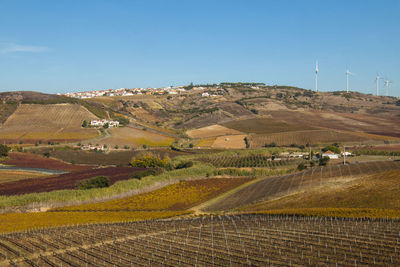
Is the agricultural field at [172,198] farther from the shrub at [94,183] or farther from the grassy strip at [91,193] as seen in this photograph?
the shrub at [94,183]

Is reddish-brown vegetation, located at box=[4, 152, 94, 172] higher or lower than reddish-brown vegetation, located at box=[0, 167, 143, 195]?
higher

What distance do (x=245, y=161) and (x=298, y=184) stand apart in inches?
1906

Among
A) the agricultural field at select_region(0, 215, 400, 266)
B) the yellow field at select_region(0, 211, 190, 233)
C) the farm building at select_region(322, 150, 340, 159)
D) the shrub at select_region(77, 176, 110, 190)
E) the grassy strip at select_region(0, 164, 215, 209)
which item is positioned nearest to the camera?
the agricultural field at select_region(0, 215, 400, 266)

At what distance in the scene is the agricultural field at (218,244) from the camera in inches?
1316

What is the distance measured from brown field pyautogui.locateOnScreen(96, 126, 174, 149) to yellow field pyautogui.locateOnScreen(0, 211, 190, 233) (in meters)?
98.8

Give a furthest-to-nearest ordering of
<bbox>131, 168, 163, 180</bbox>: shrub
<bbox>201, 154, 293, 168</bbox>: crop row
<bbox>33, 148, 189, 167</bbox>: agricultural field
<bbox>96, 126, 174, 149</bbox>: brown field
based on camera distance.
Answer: <bbox>96, 126, 174, 149</bbox>: brown field → <bbox>33, 148, 189, 167</bbox>: agricultural field → <bbox>201, 154, 293, 168</bbox>: crop row → <bbox>131, 168, 163, 180</bbox>: shrub

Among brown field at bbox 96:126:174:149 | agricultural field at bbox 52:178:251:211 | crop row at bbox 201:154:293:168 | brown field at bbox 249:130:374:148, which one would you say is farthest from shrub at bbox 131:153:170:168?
brown field at bbox 249:130:374:148

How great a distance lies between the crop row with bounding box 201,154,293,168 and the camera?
388ft

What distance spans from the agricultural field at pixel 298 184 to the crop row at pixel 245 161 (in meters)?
31.1

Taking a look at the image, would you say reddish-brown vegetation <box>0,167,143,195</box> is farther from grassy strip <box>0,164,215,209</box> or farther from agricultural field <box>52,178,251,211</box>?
agricultural field <box>52,178,251,211</box>

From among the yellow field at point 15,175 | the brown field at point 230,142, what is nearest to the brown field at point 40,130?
the brown field at point 230,142

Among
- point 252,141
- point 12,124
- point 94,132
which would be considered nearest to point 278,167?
point 252,141

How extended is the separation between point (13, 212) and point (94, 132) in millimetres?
116222

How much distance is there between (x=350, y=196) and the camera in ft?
201
